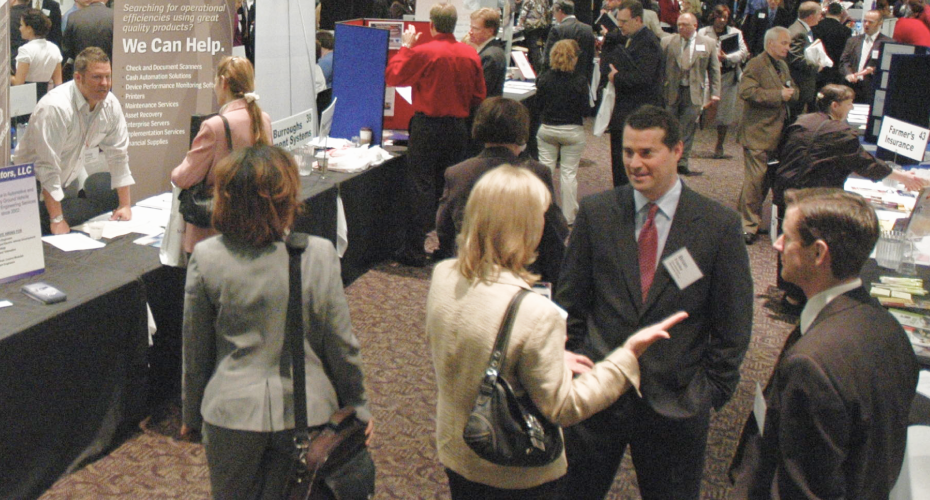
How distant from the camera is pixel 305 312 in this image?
1946 mm

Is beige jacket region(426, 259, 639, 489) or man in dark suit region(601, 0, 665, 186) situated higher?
man in dark suit region(601, 0, 665, 186)

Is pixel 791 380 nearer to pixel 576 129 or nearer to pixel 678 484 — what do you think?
pixel 678 484

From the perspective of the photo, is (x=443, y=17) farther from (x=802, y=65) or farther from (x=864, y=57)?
(x=864, y=57)

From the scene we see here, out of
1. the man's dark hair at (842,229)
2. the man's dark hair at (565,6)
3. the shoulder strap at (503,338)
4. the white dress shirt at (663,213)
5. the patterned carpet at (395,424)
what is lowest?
the patterned carpet at (395,424)

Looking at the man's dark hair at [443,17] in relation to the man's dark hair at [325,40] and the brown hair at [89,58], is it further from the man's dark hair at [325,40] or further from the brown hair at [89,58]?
the brown hair at [89,58]

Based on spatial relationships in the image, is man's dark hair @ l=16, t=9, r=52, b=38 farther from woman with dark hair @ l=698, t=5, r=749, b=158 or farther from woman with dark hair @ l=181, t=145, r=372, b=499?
woman with dark hair @ l=698, t=5, r=749, b=158

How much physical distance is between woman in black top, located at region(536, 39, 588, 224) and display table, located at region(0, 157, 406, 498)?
3.15 metres

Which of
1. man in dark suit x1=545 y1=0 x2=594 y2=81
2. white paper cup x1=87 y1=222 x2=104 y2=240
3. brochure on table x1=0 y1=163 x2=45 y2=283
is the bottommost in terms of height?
white paper cup x1=87 y1=222 x2=104 y2=240

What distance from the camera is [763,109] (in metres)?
5.88

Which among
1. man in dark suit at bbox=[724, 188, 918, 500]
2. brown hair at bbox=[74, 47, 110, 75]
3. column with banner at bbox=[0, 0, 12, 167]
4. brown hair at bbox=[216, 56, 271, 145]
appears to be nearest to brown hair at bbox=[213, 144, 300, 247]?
man in dark suit at bbox=[724, 188, 918, 500]

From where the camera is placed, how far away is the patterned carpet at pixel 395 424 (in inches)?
119

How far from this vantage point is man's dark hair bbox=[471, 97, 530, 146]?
3.50m

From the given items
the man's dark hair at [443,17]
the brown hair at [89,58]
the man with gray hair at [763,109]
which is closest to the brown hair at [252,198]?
the brown hair at [89,58]

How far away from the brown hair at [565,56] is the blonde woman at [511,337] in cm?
418
